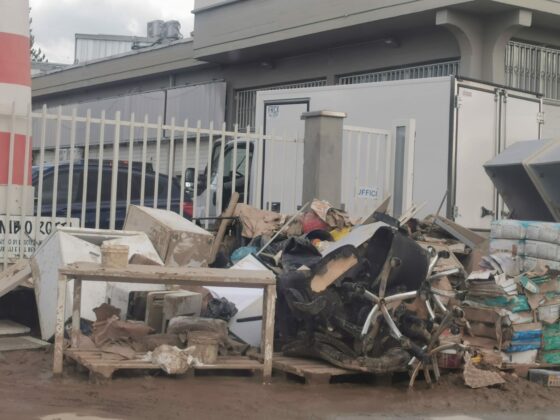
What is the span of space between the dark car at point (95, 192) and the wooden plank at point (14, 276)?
1360 millimetres

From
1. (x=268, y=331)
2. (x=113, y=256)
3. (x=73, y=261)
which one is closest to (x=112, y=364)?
(x=113, y=256)

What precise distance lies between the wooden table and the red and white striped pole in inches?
88.9

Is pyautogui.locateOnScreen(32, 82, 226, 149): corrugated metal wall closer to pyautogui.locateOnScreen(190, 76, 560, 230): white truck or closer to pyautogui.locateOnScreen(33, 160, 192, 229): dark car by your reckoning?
pyautogui.locateOnScreen(190, 76, 560, 230): white truck

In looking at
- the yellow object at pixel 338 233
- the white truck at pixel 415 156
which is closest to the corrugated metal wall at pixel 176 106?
the white truck at pixel 415 156

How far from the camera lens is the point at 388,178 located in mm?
11062

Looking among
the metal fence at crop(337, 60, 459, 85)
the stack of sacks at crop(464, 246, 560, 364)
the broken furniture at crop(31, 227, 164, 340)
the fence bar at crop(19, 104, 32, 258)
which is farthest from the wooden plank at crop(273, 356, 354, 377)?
the metal fence at crop(337, 60, 459, 85)

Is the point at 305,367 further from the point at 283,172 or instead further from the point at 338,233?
the point at 283,172

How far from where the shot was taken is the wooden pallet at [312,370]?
6473 millimetres

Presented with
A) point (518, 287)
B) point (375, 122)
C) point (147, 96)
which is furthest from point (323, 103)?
point (147, 96)

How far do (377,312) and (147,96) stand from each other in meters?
17.1

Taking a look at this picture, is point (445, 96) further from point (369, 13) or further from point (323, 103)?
point (369, 13)

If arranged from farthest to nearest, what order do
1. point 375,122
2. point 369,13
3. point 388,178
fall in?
1. point 369,13
2. point 375,122
3. point 388,178

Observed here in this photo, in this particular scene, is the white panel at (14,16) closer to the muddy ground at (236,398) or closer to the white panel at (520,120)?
the muddy ground at (236,398)

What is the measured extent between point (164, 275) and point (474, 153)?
20.7 ft
